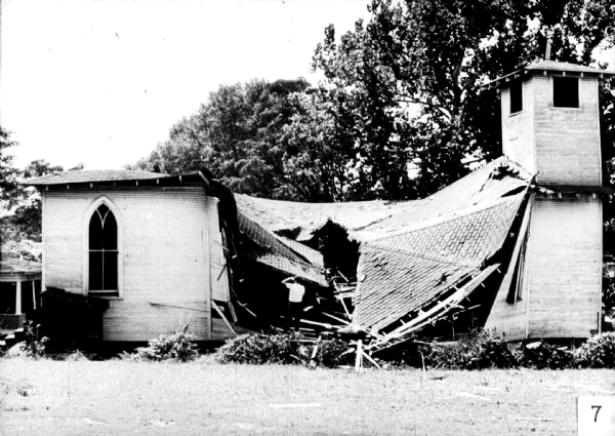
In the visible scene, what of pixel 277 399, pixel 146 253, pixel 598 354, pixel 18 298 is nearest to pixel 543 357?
pixel 598 354

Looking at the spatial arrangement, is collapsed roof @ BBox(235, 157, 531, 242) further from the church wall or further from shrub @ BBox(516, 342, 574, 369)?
shrub @ BBox(516, 342, 574, 369)

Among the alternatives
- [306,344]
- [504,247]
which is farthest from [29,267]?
[504,247]

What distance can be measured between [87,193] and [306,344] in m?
7.80

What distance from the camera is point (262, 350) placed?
60.4 ft

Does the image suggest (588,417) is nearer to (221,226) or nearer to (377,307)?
(377,307)

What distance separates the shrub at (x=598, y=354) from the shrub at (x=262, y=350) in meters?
7.71

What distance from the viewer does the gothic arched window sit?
69.4 ft

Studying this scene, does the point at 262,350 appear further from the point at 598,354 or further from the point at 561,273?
the point at 561,273

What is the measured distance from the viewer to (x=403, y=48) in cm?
3522

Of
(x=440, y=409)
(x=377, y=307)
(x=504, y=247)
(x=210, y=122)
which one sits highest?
(x=210, y=122)

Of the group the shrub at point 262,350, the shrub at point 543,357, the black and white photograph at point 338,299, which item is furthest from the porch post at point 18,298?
the shrub at point 543,357

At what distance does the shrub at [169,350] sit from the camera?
62.9 ft

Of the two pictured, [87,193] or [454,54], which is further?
[454,54]

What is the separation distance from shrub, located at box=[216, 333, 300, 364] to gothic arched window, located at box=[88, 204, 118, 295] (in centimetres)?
461
